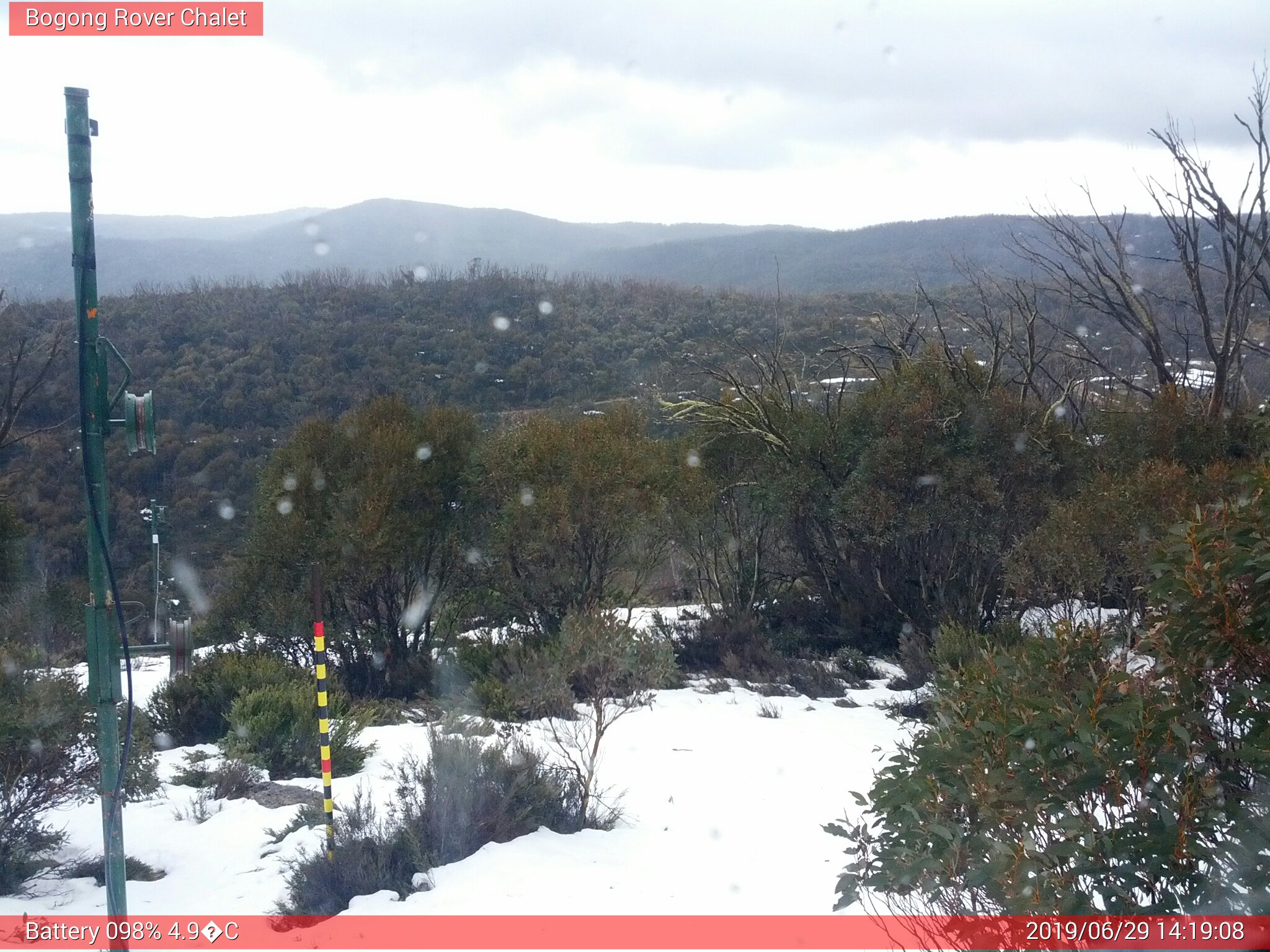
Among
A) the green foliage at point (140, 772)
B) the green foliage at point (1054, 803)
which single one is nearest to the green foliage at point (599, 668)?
the green foliage at point (140, 772)

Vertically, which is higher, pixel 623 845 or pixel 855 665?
pixel 623 845

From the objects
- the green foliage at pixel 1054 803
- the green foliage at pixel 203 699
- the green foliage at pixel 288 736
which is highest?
the green foliage at pixel 1054 803

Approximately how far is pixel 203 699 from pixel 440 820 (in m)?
4.93

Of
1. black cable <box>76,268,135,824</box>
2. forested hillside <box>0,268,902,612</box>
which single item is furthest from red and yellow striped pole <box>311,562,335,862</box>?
forested hillside <box>0,268,902,612</box>

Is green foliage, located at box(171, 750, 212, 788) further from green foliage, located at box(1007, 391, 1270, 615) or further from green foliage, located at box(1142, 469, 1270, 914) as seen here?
green foliage, located at box(1007, 391, 1270, 615)

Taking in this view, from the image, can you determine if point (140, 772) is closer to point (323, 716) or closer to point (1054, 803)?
point (323, 716)

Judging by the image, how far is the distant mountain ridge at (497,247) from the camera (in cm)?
5281

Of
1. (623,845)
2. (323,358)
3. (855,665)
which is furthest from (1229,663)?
(323,358)

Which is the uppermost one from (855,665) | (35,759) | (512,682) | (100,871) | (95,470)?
(95,470)

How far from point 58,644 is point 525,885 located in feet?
33.4

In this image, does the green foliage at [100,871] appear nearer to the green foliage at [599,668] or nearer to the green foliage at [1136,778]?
the green foliage at [599,668]

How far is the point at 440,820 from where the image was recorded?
536cm

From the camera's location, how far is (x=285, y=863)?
17.7 ft

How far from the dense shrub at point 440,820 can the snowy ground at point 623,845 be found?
0.36 feet
